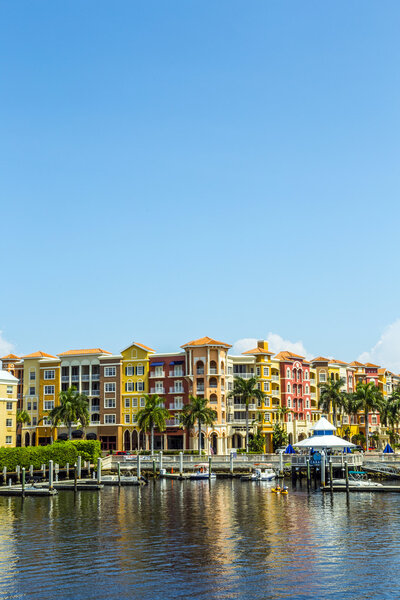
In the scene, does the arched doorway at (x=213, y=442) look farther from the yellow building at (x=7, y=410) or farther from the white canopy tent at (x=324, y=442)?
the yellow building at (x=7, y=410)

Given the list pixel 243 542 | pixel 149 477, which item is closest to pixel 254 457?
pixel 149 477

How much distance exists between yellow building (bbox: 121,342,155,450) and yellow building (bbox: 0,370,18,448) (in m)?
27.3

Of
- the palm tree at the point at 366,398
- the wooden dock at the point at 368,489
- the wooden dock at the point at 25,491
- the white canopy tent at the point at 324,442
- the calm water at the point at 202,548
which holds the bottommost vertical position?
the calm water at the point at 202,548

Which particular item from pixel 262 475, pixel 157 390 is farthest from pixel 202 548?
pixel 157 390

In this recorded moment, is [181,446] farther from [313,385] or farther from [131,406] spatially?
[313,385]

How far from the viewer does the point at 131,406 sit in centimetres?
14588

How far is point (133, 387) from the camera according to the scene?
146 m

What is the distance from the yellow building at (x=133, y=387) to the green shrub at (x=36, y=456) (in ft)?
109

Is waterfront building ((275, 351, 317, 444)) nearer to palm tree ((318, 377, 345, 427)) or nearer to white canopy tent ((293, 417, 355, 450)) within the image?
palm tree ((318, 377, 345, 427))

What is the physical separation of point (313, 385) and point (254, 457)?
5615cm

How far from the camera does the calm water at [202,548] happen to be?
40500mm

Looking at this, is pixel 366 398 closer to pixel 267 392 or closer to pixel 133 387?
pixel 267 392

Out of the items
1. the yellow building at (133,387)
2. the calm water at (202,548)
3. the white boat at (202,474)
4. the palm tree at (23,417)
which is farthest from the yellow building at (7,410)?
the calm water at (202,548)

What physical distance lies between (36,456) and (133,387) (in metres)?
41.3
